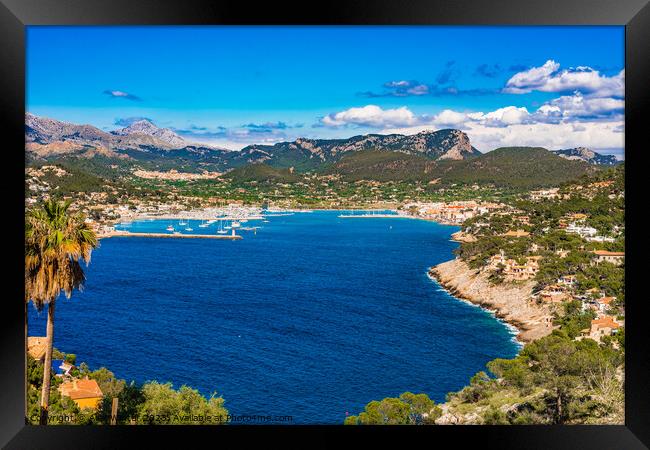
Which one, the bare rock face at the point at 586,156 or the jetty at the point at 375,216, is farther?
the jetty at the point at 375,216

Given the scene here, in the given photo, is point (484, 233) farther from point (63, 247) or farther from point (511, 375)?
point (63, 247)

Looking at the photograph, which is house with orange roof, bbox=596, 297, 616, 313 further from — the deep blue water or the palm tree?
the palm tree

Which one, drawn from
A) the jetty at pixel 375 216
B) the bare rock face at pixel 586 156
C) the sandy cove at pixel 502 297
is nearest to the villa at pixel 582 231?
the sandy cove at pixel 502 297

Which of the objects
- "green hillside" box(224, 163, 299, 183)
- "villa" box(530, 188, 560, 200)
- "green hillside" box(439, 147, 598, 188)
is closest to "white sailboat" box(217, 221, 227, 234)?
"green hillside" box(224, 163, 299, 183)

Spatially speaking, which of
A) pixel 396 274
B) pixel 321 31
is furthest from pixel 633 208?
pixel 396 274

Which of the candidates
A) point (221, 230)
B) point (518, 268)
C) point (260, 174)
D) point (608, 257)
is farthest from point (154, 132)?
point (608, 257)

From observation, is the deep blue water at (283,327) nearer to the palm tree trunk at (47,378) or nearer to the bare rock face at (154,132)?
the palm tree trunk at (47,378)

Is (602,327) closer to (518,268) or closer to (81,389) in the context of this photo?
(518,268)
